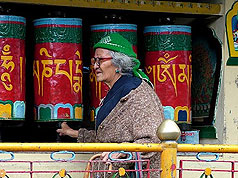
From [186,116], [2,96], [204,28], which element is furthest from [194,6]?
[2,96]

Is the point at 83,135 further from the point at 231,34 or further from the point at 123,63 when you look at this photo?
the point at 231,34

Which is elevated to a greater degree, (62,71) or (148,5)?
(148,5)

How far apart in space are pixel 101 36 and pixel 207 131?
81 centimetres

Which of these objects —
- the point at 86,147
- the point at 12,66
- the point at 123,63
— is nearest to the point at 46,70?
the point at 12,66

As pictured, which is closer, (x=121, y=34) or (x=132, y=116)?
(x=132, y=116)

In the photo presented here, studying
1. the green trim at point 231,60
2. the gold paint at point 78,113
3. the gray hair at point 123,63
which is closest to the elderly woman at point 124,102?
the gray hair at point 123,63

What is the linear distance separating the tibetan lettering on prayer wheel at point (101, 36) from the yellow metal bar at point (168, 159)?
1276 millimetres

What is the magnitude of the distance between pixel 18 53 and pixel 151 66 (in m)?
0.72

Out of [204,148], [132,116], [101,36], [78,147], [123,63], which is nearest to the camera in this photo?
[78,147]

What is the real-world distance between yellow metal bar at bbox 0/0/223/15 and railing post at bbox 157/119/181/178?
1.35m

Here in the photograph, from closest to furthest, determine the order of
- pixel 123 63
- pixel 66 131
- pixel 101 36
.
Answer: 1. pixel 123 63
2. pixel 66 131
3. pixel 101 36

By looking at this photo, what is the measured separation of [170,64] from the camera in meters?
3.85

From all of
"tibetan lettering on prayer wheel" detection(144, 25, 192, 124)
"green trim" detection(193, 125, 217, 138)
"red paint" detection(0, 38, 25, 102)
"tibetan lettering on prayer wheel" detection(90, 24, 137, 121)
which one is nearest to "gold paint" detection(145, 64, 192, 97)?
"tibetan lettering on prayer wheel" detection(144, 25, 192, 124)

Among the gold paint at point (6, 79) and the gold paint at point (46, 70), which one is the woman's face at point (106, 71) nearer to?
the gold paint at point (46, 70)
